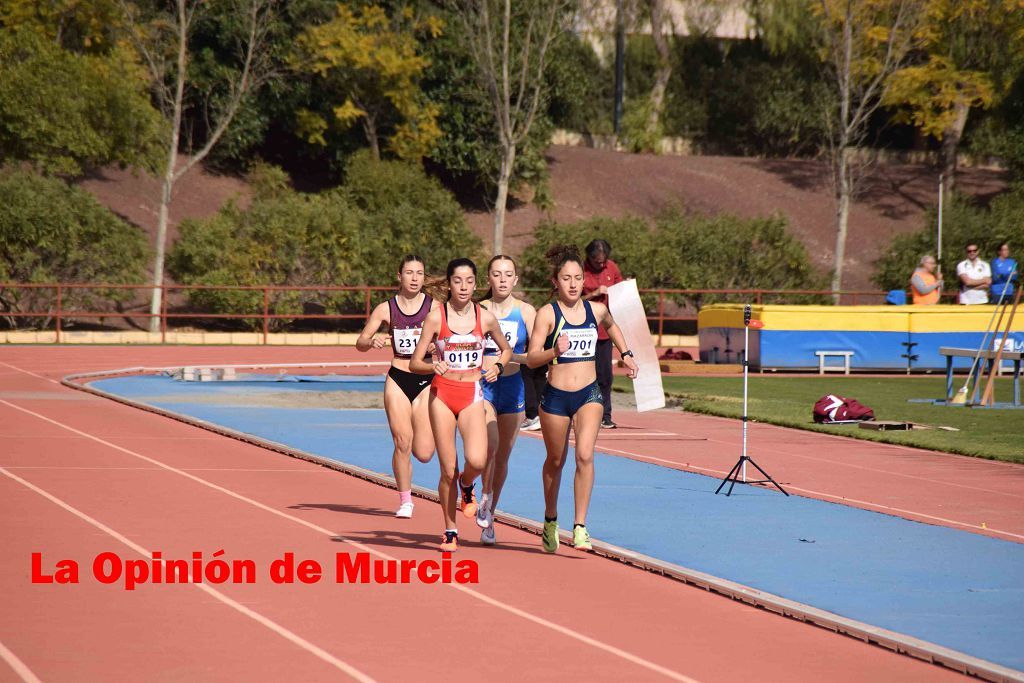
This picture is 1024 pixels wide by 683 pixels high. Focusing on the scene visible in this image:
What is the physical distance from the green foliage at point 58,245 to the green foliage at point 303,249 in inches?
87.2

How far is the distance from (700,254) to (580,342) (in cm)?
3442

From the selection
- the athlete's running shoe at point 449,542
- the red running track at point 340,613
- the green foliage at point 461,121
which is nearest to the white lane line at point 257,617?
the red running track at point 340,613

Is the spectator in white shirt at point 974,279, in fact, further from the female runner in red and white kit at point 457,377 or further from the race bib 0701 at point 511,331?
the female runner in red and white kit at point 457,377

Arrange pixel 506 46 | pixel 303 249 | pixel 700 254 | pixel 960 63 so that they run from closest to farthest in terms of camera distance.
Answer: pixel 303 249, pixel 506 46, pixel 700 254, pixel 960 63

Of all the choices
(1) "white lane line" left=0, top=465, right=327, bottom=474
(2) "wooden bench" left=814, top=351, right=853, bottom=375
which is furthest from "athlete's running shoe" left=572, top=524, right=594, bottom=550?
(2) "wooden bench" left=814, top=351, right=853, bottom=375

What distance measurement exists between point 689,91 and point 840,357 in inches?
1741

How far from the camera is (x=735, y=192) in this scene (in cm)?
6381

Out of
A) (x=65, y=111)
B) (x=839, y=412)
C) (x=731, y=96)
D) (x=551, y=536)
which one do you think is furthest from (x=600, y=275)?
(x=731, y=96)

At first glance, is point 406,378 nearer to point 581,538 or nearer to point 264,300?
point 581,538

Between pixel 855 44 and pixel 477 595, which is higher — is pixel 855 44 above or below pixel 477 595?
above

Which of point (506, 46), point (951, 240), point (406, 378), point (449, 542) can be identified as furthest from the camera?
point (951, 240)

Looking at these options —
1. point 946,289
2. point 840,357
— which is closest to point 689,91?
point 946,289

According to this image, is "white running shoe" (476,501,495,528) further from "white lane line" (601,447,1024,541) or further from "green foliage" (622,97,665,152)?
"green foliage" (622,97,665,152)

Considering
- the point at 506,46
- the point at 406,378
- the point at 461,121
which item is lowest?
the point at 406,378
